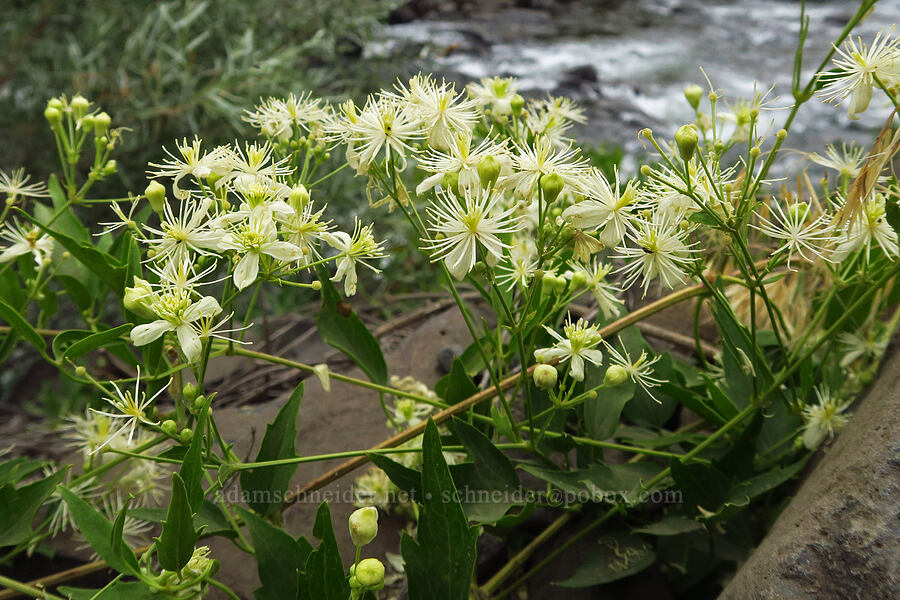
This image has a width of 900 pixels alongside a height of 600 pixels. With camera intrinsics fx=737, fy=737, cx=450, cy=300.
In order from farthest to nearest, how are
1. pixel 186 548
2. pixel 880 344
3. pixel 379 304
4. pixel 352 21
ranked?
pixel 352 21 → pixel 379 304 → pixel 880 344 → pixel 186 548

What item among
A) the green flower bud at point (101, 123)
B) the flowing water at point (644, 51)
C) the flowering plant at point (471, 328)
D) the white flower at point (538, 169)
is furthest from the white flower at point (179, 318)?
the flowing water at point (644, 51)

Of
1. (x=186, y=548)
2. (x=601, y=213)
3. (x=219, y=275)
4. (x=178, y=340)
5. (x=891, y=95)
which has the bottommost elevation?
(x=219, y=275)

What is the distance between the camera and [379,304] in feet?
7.02

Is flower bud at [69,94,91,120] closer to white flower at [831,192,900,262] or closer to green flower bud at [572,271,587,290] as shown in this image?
green flower bud at [572,271,587,290]

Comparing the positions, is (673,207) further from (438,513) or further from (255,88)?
(255,88)

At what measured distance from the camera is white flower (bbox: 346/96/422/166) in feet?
2.61

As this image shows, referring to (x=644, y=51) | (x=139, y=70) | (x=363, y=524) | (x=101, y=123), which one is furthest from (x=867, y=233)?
(x=644, y=51)

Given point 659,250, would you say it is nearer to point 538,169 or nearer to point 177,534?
point 538,169

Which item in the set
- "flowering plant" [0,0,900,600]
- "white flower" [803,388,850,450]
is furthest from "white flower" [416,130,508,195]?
"white flower" [803,388,850,450]

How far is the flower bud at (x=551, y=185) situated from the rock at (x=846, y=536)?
1.41 ft

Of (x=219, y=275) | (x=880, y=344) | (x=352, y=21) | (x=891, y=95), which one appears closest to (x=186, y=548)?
(x=891, y=95)

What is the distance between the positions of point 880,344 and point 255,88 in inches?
76.2

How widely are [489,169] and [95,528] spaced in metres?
0.53

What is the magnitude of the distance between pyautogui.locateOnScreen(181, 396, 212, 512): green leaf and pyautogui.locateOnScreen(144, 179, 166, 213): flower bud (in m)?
0.25
